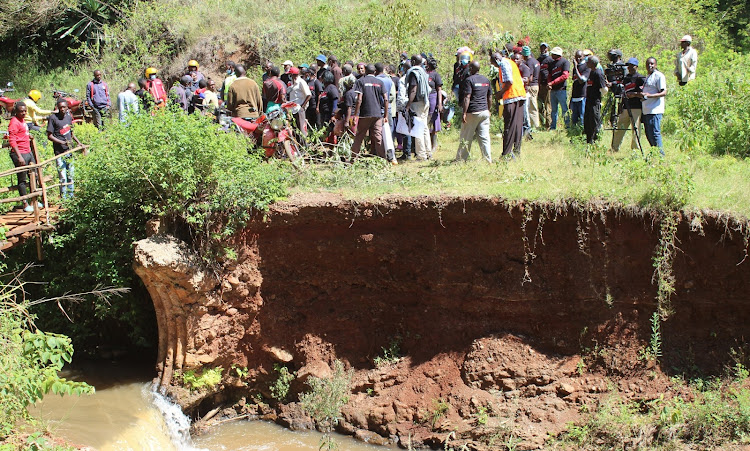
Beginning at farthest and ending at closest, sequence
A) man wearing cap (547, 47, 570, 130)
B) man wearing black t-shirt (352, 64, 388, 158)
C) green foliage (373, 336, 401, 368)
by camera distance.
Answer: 1. man wearing cap (547, 47, 570, 130)
2. man wearing black t-shirt (352, 64, 388, 158)
3. green foliage (373, 336, 401, 368)

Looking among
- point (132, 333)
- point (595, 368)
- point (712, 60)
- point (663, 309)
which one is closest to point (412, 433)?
point (595, 368)

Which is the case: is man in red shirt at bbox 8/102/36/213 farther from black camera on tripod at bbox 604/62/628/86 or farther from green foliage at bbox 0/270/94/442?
black camera on tripod at bbox 604/62/628/86

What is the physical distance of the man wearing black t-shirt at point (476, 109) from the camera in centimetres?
1003

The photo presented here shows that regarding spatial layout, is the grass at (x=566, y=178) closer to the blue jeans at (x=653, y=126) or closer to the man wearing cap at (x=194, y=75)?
the blue jeans at (x=653, y=126)

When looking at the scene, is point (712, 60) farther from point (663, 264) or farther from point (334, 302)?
point (334, 302)

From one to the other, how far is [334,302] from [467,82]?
11.8 feet

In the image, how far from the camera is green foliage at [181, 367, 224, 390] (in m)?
9.36

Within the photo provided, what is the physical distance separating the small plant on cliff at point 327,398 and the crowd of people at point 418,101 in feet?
10.8

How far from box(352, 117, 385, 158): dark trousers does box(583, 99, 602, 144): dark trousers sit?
315 centimetres

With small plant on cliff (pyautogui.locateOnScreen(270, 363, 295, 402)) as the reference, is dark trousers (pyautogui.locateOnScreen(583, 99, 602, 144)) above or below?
above

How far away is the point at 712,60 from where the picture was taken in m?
14.0

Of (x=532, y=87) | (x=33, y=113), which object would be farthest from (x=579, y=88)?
(x=33, y=113)

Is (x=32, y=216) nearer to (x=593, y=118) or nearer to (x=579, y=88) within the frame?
(x=593, y=118)

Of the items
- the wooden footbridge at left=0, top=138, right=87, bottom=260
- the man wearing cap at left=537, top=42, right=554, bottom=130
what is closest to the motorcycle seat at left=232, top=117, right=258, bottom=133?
the wooden footbridge at left=0, top=138, right=87, bottom=260
